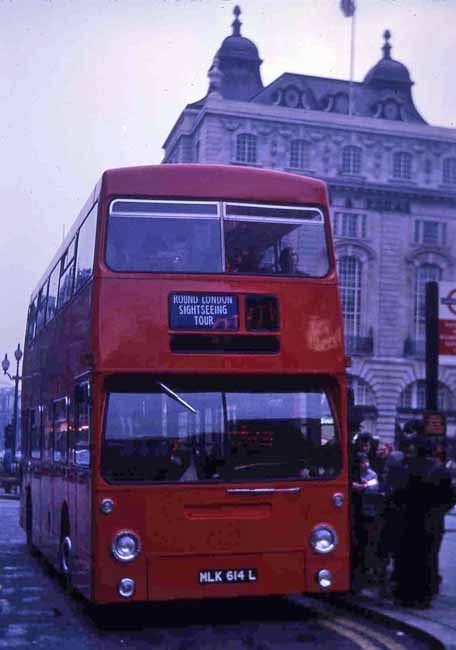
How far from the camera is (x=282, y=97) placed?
228 ft

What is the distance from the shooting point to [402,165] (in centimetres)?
7081

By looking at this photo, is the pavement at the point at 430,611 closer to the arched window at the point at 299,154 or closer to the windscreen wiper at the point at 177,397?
the windscreen wiper at the point at 177,397

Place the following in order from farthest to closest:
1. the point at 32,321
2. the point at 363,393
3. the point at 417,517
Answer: the point at 363,393 → the point at 32,321 → the point at 417,517

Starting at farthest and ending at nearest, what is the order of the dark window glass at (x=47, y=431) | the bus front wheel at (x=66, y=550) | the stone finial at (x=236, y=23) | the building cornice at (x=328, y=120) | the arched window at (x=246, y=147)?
the stone finial at (x=236, y=23) < the arched window at (x=246, y=147) < the building cornice at (x=328, y=120) < the dark window glass at (x=47, y=431) < the bus front wheel at (x=66, y=550)

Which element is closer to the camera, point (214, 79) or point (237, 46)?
point (214, 79)

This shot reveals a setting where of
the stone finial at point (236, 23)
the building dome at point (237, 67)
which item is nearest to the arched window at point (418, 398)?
the building dome at point (237, 67)

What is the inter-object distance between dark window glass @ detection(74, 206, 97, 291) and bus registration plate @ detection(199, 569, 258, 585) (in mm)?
3024

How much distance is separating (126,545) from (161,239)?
9.17 ft

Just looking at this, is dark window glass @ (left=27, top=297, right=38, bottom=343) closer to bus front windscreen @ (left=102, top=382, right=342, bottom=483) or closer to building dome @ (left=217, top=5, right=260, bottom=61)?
bus front windscreen @ (left=102, top=382, right=342, bottom=483)

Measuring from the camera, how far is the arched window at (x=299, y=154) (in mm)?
68000

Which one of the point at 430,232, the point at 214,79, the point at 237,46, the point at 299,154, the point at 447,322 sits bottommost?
the point at 447,322

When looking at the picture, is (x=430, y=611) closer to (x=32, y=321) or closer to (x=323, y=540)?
(x=323, y=540)

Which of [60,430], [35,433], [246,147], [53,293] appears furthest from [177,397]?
[246,147]

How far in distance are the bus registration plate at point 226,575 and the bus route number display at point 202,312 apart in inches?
85.0
